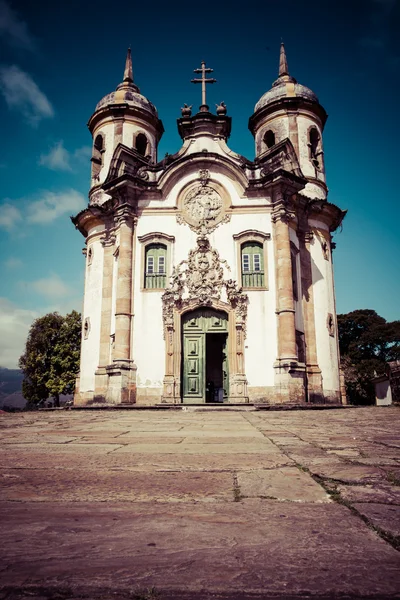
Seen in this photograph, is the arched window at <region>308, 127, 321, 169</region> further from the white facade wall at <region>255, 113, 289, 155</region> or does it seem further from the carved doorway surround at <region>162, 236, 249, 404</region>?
the carved doorway surround at <region>162, 236, 249, 404</region>

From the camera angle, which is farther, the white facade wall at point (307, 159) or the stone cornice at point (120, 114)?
the stone cornice at point (120, 114)

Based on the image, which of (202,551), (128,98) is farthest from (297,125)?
(202,551)

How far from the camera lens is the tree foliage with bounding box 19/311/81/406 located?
102 ft

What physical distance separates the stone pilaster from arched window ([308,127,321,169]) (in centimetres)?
574

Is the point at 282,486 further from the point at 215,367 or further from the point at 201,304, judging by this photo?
the point at 215,367

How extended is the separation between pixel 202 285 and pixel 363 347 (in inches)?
1306

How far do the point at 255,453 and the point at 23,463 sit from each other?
5.70 ft

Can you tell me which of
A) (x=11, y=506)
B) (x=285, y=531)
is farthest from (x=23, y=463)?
(x=285, y=531)

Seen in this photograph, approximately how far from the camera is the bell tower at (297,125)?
2247cm

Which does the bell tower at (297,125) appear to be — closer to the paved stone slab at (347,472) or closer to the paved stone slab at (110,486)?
the paved stone slab at (347,472)

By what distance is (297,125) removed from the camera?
75.6 ft

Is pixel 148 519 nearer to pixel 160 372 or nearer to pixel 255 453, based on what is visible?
pixel 255 453

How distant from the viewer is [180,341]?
17.9m

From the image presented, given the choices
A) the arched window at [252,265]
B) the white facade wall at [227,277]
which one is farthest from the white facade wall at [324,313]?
the arched window at [252,265]
